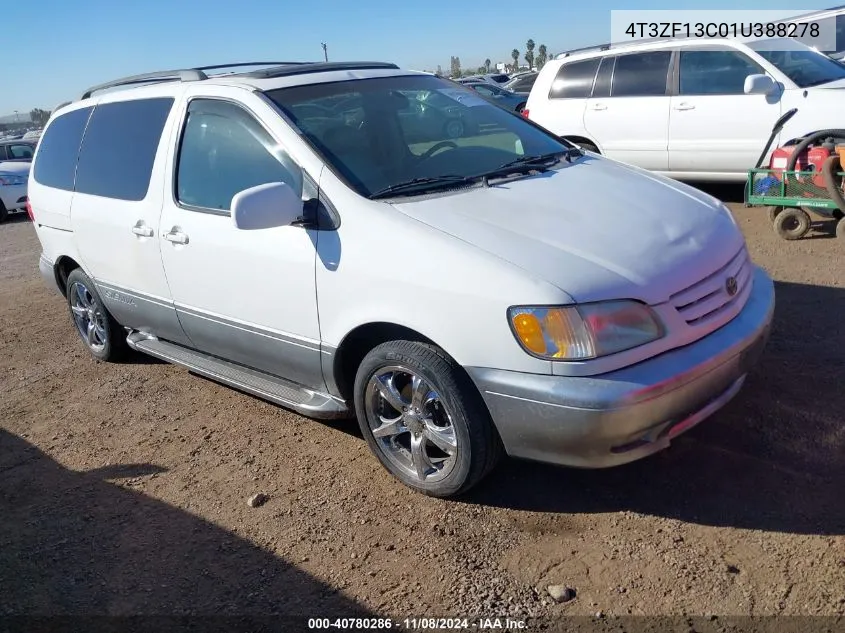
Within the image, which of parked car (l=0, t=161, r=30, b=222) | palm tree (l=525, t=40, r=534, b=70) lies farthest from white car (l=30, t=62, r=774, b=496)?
palm tree (l=525, t=40, r=534, b=70)

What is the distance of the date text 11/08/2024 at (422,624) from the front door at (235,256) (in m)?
1.21

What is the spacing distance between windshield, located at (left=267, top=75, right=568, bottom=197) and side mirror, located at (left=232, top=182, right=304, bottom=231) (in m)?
0.28

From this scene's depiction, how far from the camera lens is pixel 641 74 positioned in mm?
8562

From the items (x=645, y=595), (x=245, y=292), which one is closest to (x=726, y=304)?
(x=645, y=595)

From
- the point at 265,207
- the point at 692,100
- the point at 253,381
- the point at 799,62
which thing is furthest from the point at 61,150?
the point at 799,62

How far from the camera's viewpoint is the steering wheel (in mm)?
3843

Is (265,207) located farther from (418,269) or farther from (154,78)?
(154,78)

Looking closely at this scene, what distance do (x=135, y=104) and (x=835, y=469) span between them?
425 cm

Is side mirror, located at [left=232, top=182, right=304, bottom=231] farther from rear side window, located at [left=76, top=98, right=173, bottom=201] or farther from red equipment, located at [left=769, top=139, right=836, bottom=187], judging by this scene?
red equipment, located at [left=769, top=139, right=836, bottom=187]

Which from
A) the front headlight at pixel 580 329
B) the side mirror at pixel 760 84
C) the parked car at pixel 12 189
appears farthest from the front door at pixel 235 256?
the parked car at pixel 12 189

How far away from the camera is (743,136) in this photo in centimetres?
777

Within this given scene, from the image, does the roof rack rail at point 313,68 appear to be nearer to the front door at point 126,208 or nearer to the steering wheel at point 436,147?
the front door at point 126,208

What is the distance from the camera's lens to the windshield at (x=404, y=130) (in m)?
3.61

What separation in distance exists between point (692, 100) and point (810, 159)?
5.97 feet
